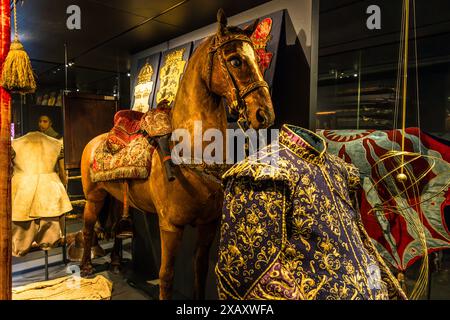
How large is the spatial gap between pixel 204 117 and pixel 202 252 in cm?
89

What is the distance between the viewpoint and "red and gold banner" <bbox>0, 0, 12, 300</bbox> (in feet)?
4.42

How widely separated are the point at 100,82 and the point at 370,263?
289 cm

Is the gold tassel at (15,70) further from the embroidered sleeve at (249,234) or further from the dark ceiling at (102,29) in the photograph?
the embroidered sleeve at (249,234)

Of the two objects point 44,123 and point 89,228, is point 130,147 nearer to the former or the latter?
point 89,228

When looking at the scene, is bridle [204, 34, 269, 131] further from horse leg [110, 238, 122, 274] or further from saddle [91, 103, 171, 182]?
horse leg [110, 238, 122, 274]

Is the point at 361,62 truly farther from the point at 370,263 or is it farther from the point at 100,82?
the point at 100,82

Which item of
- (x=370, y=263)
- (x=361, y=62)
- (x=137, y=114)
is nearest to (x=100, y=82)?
(x=137, y=114)

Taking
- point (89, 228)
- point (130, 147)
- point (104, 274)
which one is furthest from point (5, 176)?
point (104, 274)

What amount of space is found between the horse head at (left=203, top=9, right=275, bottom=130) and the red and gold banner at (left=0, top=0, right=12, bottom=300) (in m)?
0.92

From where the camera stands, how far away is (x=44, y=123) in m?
2.83

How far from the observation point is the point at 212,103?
154cm

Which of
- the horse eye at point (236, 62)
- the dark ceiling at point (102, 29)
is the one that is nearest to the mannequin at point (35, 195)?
the dark ceiling at point (102, 29)

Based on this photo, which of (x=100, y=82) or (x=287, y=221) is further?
(x=100, y=82)

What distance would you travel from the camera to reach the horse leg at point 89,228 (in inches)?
107
